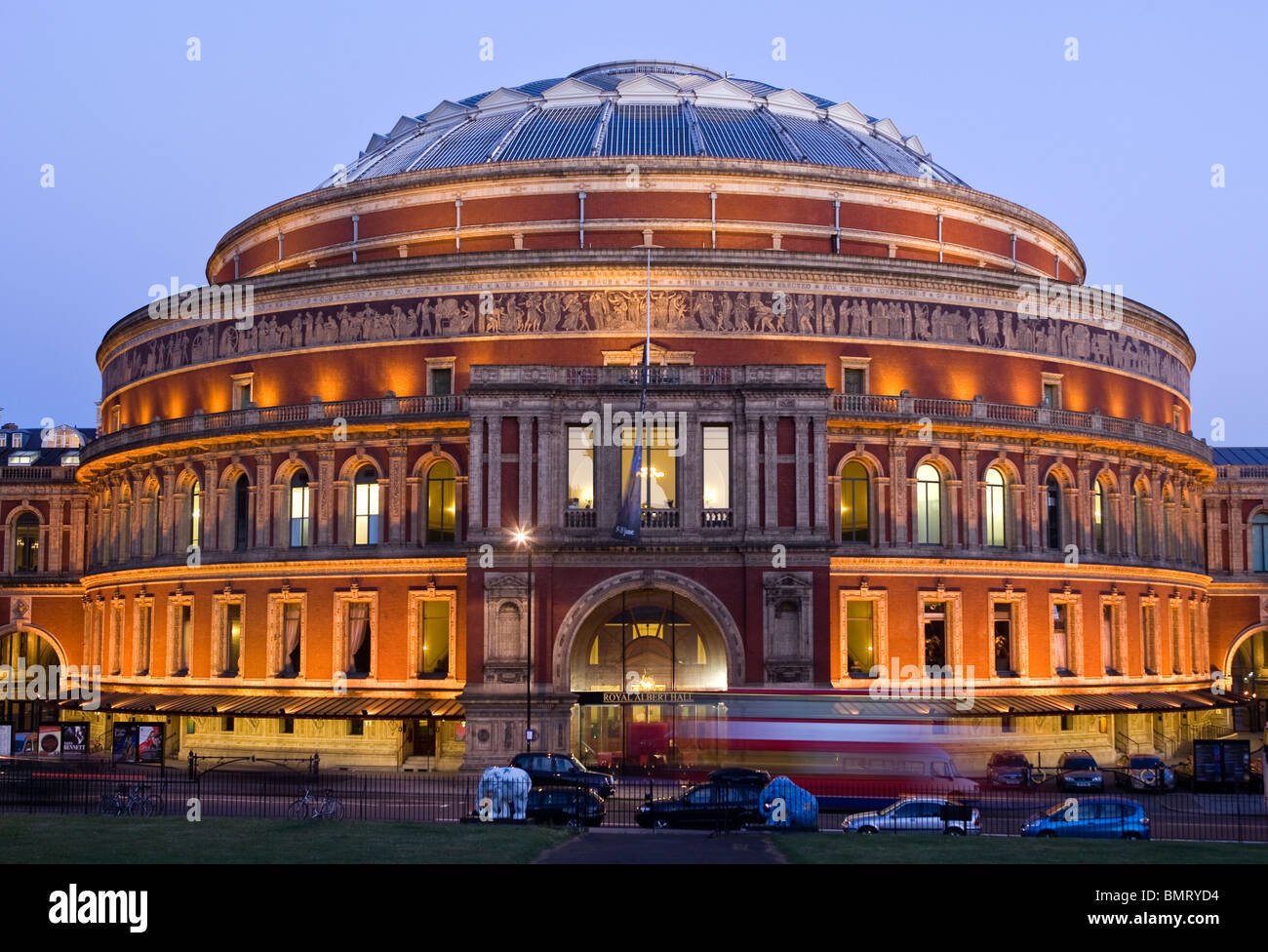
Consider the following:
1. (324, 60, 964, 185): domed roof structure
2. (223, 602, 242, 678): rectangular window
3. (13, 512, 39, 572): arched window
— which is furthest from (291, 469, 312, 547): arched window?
(13, 512, 39, 572): arched window

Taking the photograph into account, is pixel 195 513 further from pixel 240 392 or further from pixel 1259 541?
pixel 1259 541

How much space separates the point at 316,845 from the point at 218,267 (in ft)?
168

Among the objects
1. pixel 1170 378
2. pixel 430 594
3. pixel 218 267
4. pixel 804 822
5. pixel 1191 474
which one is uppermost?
pixel 218 267

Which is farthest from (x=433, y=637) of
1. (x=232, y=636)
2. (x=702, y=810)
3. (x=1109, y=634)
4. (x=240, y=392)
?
(x=1109, y=634)

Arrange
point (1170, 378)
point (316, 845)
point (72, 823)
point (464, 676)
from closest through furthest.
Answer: point (316, 845) < point (72, 823) < point (464, 676) < point (1170, 378)

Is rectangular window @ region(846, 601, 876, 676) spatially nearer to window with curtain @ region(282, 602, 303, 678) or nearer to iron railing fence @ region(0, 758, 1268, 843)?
iron railing fence @ region(0, 758, 1268, 843)

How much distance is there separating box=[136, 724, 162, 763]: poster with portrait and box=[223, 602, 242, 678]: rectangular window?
14.7ft

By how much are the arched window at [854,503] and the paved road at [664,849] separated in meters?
25.0

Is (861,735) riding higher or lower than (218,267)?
lower

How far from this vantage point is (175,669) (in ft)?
204

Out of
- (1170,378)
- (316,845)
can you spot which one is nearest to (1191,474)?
(1170,378)

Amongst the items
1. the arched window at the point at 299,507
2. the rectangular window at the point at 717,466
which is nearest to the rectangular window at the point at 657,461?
the rectangular window at the point at 717,466
